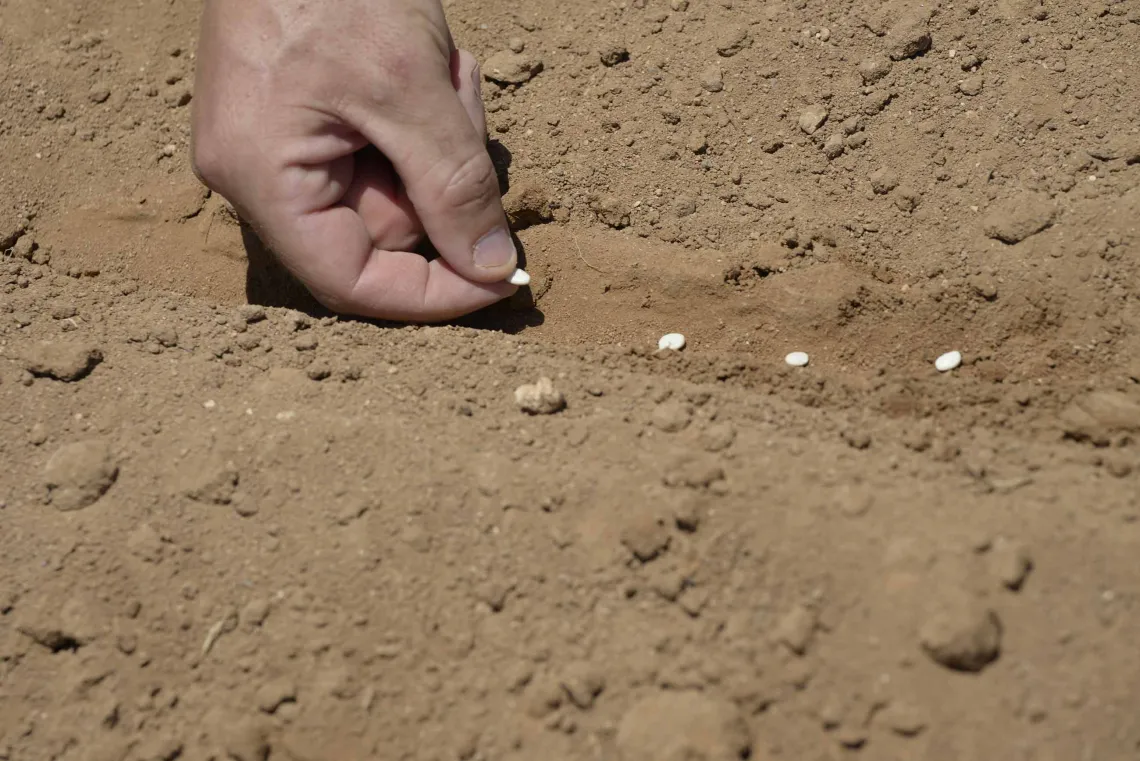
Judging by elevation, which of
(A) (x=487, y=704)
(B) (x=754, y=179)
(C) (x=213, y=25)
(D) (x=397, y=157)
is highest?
(C) (x=213, y=25)

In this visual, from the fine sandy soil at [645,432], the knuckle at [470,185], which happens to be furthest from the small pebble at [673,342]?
the knuckle at [470,185]

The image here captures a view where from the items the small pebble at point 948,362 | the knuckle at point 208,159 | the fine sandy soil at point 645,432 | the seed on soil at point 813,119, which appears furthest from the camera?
the seed on soil at point 813,119

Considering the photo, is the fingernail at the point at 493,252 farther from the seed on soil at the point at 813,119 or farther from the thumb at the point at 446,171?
the seed on soil at the point at 813,119

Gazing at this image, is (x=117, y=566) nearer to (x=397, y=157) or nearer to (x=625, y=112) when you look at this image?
(x=397, y=157)

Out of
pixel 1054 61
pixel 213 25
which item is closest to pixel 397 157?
pixel 213 25

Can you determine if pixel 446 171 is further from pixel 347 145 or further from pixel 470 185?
pixel 347 145

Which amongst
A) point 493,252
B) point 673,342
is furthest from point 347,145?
point 673,342
